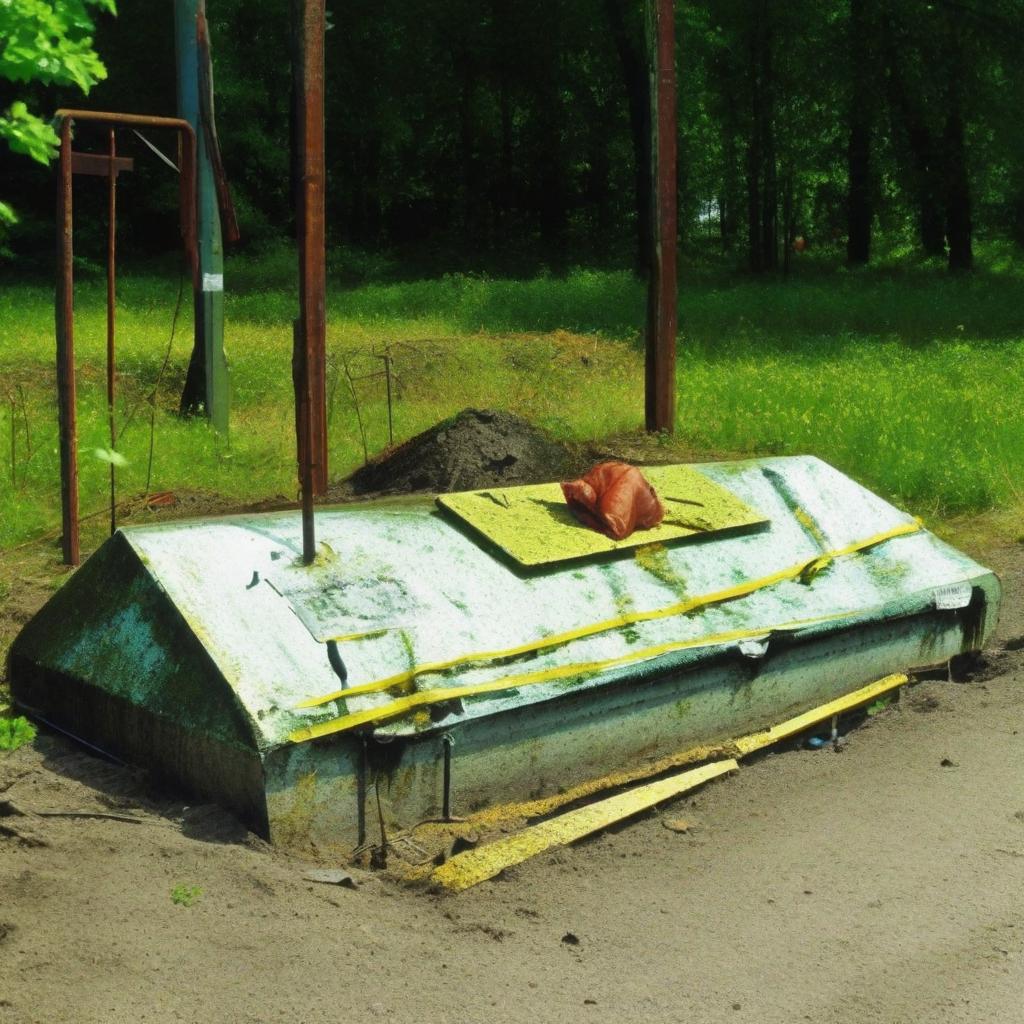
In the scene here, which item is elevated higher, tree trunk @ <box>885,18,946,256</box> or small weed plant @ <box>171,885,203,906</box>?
tree trunk @ <box>885,18,946,256</box>

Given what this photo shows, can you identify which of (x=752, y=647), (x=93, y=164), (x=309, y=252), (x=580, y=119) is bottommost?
(x=752, y=647)

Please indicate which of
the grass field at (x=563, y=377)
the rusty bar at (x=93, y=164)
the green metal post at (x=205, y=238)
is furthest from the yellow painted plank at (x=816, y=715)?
the green metal post at (x=205, y=238)

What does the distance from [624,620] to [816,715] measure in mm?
998

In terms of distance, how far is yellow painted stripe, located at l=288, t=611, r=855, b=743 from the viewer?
14.9 feet

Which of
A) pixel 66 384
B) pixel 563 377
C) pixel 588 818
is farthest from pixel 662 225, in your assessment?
pixel 588 818

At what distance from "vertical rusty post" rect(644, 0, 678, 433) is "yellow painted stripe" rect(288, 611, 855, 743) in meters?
5.86

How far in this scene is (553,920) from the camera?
4.25 meters

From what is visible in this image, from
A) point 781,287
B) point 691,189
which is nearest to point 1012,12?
point 781,287

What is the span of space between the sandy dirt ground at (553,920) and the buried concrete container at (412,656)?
0.88 feet

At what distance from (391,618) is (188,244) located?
4949mm

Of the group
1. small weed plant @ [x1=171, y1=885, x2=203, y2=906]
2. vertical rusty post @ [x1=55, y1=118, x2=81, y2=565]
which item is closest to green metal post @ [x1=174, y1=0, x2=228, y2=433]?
vertical rusty post @ [x1=55, y1=118, x2=81, y2=565]

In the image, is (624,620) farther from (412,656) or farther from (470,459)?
(470,459)

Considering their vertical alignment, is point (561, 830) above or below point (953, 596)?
below

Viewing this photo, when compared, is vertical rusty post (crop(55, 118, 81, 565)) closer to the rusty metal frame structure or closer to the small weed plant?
the rusty metal frame structure
